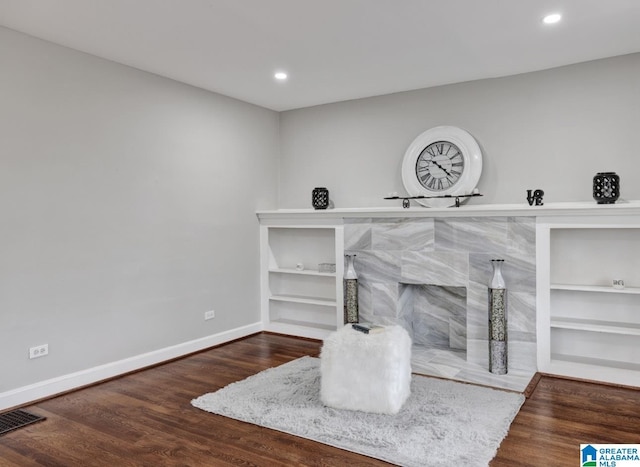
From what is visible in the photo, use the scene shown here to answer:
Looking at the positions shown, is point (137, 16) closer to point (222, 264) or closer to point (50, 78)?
point (50, 78)

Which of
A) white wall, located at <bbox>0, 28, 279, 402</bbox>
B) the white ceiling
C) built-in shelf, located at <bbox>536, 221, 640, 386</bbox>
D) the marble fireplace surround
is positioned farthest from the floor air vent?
built-in shelf, located at <bbox>536, 221, 640, 386</bbox>

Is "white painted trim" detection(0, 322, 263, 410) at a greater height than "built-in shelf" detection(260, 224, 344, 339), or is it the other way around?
"built-in shelf" detection(260, 224, 344, 339)

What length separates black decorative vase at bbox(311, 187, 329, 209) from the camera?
5.44 m

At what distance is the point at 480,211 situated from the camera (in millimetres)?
4238

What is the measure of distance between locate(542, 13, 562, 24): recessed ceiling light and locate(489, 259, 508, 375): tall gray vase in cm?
191

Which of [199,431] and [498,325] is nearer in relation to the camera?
[199,431]

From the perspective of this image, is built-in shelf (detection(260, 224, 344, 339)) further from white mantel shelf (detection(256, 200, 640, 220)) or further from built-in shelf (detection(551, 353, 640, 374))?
built-in shelf (detection(551, 353, 640, 374))

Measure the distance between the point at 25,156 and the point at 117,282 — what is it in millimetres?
1246

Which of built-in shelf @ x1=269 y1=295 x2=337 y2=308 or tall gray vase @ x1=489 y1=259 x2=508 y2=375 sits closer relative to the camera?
tall gray vase @ x1=489 y1=259 x2=508 y2=375

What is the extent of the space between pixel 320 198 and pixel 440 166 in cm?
140

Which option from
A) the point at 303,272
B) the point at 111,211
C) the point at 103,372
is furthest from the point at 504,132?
the point at 103,372

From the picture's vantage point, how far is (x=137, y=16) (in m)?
3.17

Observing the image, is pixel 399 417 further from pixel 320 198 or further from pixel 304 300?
pixel 320 198

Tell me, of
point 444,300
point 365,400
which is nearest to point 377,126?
point 444,300
